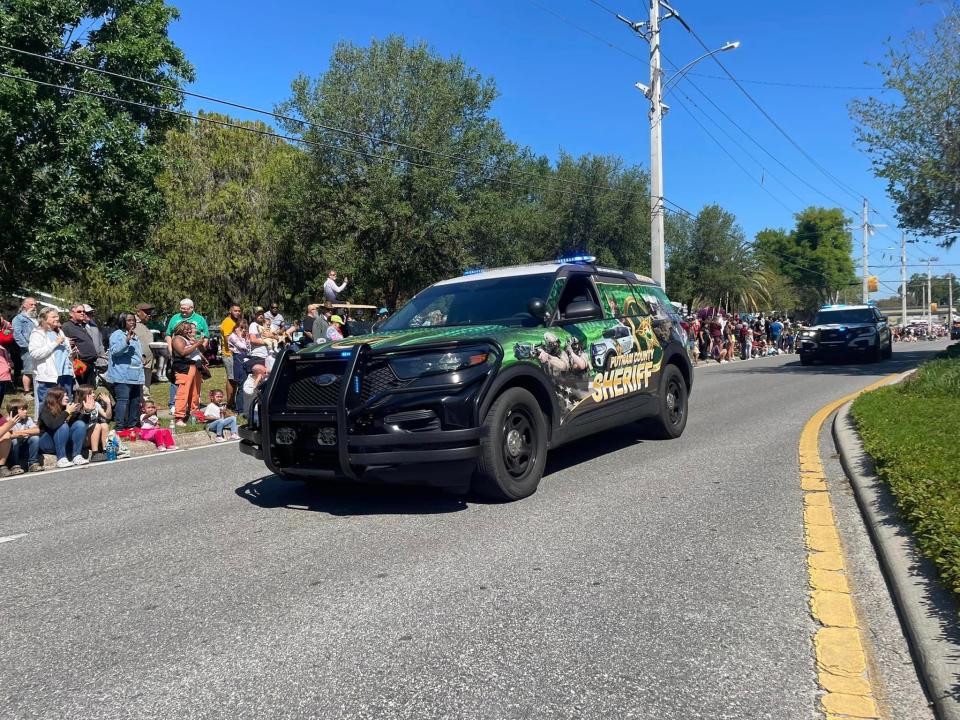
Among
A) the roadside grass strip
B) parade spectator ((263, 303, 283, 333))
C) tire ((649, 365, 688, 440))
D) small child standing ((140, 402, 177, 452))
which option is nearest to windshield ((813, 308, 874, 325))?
tire ((649, 365, 688, 440))

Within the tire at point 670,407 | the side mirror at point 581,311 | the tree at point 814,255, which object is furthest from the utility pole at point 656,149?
the tree at point 814,255

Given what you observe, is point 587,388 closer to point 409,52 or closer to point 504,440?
point 504,440

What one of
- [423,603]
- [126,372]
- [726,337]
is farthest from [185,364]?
[726,337]

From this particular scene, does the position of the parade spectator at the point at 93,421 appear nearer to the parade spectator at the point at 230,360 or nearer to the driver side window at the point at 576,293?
the parade spectator at the point at 230,360

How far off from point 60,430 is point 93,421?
59 centimetres

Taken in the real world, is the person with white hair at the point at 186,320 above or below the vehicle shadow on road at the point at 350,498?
above

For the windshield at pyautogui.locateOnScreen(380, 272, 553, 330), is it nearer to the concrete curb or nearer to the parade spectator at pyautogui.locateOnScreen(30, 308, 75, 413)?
the concrete curb

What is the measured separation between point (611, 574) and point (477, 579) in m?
0.73

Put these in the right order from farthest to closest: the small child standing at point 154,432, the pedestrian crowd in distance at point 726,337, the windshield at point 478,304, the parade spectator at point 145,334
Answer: the pedestrian crowd in distance at point 726,337, the parade spectator at point 145,334, the small child standing at point 154,432, the windshield at point 478,304

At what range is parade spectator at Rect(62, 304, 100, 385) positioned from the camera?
492 inches

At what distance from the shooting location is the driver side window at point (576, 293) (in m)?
7.09

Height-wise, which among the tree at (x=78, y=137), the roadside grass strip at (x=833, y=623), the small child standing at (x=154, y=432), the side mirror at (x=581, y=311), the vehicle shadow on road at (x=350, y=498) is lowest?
the roadside grass strip at (x=833, y=623)

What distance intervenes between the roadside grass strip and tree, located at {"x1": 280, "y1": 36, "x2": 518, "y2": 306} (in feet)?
78.2

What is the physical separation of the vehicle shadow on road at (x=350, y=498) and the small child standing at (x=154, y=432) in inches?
140
